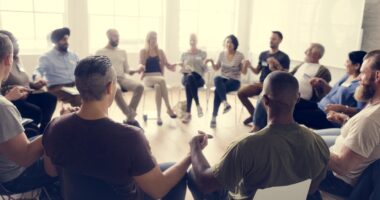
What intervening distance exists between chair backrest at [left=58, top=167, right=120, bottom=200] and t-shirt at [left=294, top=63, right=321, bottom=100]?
2783 millimetres

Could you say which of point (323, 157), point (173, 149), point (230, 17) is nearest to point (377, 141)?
point (323, 157)

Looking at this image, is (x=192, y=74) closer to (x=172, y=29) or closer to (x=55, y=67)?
(x=55, y=67)

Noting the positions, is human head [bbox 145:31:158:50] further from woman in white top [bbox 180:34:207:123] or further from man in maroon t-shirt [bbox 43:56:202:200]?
man in maroon t-shirt [bbox 43:56:202:200]

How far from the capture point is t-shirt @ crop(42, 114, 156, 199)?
1336mm

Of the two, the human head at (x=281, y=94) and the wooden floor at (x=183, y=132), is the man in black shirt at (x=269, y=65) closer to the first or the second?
the wooden floor at (x=183, y=132)

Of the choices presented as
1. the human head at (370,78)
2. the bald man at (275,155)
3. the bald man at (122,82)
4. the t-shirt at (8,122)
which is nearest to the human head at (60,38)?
the bald man at (122,82)

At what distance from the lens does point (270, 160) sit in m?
1.38

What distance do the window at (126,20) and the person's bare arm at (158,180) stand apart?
508 centimetres

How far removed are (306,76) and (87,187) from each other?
10.1 feet

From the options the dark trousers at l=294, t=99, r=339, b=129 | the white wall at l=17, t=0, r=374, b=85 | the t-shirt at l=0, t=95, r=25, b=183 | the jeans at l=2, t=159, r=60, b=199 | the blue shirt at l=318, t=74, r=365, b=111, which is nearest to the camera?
the t-shirt at l=0, t=95, r=25, b=183

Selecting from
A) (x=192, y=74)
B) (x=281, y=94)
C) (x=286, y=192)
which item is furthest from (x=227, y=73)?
(x=286, y=192)

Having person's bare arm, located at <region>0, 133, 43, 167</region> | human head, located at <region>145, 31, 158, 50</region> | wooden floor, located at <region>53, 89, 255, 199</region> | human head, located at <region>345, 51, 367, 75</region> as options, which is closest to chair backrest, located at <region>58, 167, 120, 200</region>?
person's bare arm, located at <region>0, 133, 43, 167</region>

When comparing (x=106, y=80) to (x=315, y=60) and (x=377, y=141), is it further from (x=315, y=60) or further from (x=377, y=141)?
(x=315, y=60)

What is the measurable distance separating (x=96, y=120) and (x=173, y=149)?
224 centimetres
